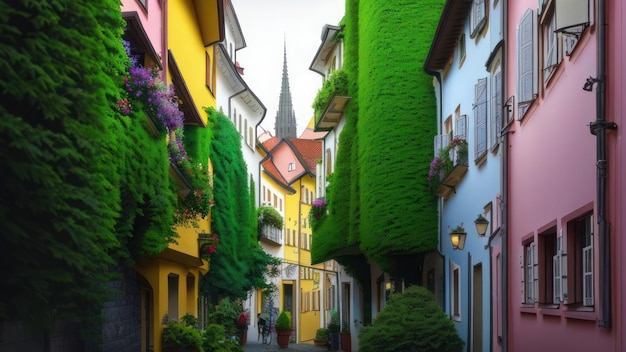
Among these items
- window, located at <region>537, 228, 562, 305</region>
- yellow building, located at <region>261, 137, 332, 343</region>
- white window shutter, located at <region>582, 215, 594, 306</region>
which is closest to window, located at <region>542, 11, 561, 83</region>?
window, located at <region>537, 228, 562, 305</region>

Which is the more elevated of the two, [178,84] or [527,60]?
[178,84]

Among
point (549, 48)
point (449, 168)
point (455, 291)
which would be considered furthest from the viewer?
point (455, 291)

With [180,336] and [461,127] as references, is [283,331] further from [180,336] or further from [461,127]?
[461,127]

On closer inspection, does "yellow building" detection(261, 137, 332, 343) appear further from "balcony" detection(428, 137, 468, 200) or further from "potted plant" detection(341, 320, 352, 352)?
"balcony" detection(428, 137, 468, 200)

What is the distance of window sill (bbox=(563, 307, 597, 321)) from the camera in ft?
34.3

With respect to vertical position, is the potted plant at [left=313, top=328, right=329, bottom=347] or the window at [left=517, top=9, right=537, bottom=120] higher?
the window at [left=517, top=9, right=537, bottom=120]

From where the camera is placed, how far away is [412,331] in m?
19.1

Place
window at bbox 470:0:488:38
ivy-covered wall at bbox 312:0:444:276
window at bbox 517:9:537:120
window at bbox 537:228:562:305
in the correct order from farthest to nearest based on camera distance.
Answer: ivy-covered wall at bbox 312:0:444:276 < window at bbox 470:0:488:38 < window at bbox 517:9:537:120 < window at bbox 537:228:562:305

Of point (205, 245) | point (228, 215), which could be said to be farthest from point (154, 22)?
point (228, 215)

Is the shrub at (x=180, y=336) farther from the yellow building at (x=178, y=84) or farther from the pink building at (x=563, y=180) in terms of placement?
the pink building at (x=563, y=180)

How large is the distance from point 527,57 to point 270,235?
3747 cm

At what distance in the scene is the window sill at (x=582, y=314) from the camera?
34.3 feet

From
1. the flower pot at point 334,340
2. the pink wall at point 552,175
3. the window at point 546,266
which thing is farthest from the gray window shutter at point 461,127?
the flower pot at point 334,340

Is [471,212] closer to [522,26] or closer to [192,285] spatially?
[522,26]
